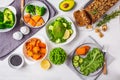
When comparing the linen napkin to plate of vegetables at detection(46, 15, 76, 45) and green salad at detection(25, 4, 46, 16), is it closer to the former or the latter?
plate of vegetables at detection(46, 15, 76, 45)

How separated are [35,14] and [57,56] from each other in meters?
0.21

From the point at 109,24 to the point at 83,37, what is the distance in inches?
4.8

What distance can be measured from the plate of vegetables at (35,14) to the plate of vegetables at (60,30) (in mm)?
36

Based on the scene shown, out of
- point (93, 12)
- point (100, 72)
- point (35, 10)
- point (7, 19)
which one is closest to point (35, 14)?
point (35, 10)

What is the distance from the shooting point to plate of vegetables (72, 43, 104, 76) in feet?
5.50

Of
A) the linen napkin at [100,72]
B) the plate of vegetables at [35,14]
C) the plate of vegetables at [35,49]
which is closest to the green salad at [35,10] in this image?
the plate of vegetables at [35,14]

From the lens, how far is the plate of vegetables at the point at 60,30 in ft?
5.60

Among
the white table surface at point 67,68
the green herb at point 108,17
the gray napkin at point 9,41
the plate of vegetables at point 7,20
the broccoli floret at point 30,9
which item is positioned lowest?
the white table surface at point 67,68

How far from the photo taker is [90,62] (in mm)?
1682

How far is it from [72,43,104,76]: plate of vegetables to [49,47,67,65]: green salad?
5 cm

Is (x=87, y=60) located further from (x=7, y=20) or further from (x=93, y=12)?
(x=7, y=20)

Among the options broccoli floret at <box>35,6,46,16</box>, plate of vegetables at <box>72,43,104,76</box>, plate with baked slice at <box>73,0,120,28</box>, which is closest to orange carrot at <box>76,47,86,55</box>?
plate of vegetables at <box>72,43,104,76</box>

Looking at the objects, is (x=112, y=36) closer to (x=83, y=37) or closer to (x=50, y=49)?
(x=83, y=37)

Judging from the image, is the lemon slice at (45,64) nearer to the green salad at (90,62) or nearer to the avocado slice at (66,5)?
the green salad at (90,62)
